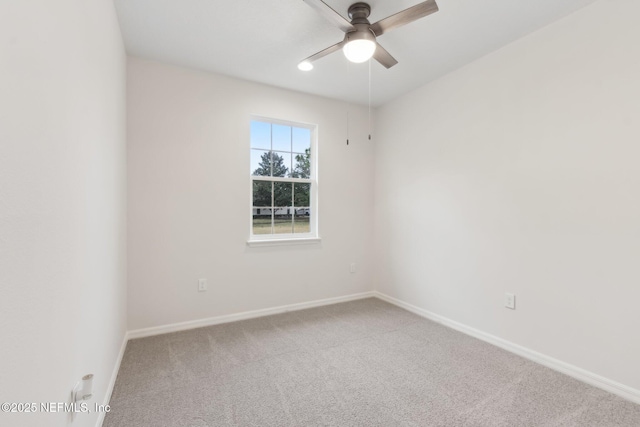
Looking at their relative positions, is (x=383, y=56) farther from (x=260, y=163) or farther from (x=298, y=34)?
(x=260, y=163)

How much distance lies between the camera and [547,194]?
2316 millimetres

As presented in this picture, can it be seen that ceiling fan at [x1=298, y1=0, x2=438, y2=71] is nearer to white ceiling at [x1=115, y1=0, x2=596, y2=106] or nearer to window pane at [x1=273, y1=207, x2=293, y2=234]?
white ceiling at [x1=115, y1=0, x2=596, y2=106]

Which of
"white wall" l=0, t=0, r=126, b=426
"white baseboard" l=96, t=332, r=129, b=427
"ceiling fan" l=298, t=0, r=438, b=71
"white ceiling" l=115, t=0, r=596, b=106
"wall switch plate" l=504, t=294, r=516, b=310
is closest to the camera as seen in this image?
"white wall" l=0, t=0, r=126, b=426

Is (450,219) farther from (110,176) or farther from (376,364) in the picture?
(110,176)

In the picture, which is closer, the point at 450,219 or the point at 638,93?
the point at 638,93

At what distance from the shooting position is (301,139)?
3719mm

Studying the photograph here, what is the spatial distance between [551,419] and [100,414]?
8.34ft

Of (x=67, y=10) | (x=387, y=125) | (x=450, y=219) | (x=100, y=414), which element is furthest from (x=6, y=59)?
(x=387, y=125)

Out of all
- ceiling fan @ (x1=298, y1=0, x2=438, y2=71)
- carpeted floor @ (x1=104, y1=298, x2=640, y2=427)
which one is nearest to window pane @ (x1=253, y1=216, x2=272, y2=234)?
carpeted floor @ (x1=104, y1=298, x2=640, y2=427)

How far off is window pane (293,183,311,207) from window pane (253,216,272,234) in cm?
38

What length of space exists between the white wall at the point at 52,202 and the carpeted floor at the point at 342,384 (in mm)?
465

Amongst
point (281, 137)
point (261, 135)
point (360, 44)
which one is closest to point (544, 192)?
point (360, 44)

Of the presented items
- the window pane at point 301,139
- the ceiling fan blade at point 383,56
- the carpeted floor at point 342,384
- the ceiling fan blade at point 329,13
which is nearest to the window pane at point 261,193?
the window pane at point 301,139

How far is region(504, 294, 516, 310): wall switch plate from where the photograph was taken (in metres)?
2.52
